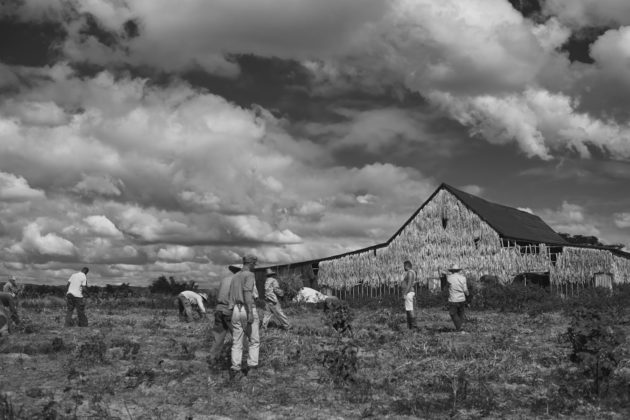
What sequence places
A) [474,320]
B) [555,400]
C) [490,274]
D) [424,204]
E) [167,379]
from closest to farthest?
[555,400]
[167,379]
[474,320]
[490,274]
[424,204]

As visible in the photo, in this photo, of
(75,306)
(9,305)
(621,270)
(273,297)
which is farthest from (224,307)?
(621,270)

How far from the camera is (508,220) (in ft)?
129

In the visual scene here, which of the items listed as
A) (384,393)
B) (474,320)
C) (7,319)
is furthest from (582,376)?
(7,319)

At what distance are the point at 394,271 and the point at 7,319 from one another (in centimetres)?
2357

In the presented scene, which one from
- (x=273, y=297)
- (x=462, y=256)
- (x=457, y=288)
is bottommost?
(x=273, y=297)

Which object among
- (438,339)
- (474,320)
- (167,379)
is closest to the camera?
(167,379)

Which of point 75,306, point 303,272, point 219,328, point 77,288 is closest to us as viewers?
point 219,328

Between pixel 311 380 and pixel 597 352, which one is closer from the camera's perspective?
pixel 597 352

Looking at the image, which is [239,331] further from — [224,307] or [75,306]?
[75,306]

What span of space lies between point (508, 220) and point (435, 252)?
7070 millimetres

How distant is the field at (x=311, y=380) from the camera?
27.0 feet

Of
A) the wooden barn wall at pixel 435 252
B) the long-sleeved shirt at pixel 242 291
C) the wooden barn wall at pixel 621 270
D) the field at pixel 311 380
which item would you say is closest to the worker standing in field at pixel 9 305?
the field at pixel 311 380

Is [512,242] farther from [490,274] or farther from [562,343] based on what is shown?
[562,343]

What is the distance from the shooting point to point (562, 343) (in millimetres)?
13594
